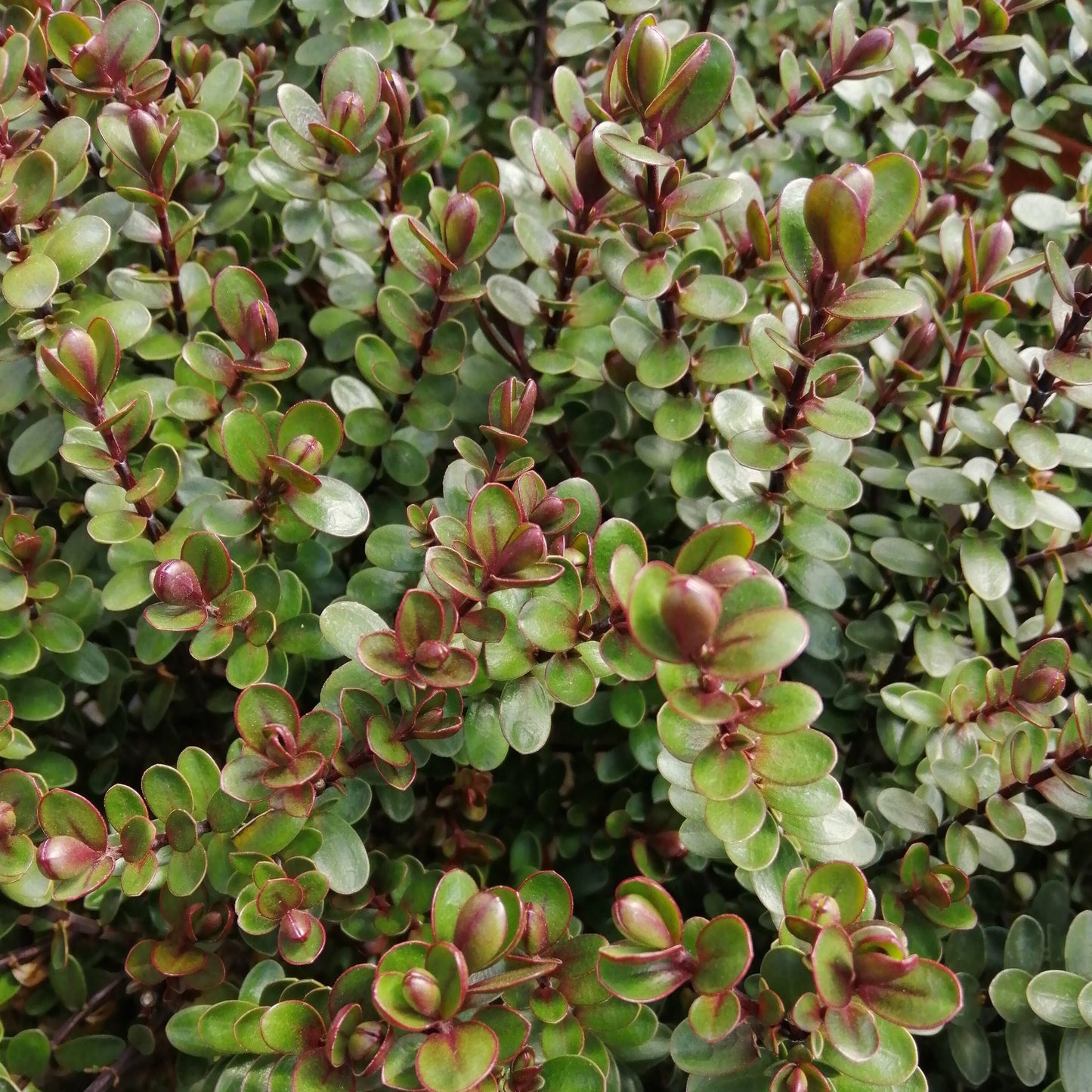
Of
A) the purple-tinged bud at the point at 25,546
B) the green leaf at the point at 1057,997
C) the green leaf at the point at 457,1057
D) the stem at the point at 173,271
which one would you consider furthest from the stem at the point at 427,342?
the green leaf at the point at 1057,997

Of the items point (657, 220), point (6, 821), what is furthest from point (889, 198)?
point (6, 821)

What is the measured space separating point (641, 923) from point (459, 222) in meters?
0.53

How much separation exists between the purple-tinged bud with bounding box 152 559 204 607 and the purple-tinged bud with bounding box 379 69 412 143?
44 centimetres

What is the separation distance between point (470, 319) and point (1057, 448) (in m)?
0.57

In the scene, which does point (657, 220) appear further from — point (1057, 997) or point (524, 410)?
point (1057, 997)

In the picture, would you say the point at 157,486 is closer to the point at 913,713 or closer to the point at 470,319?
the point at 470,319

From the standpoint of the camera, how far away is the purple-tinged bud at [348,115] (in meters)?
0.79

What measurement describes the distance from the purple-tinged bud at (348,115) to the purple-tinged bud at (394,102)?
0.08ft

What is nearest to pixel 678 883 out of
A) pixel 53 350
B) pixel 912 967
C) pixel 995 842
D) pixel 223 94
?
pixel 995 842

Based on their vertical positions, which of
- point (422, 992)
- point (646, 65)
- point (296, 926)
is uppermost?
point (646, 65)

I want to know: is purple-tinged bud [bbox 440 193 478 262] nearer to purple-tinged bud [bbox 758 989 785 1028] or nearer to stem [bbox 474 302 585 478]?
stem [bbox 474 302 585 478]

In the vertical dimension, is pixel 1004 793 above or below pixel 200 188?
below

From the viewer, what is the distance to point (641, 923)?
54cm

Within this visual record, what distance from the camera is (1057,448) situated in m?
0.78
